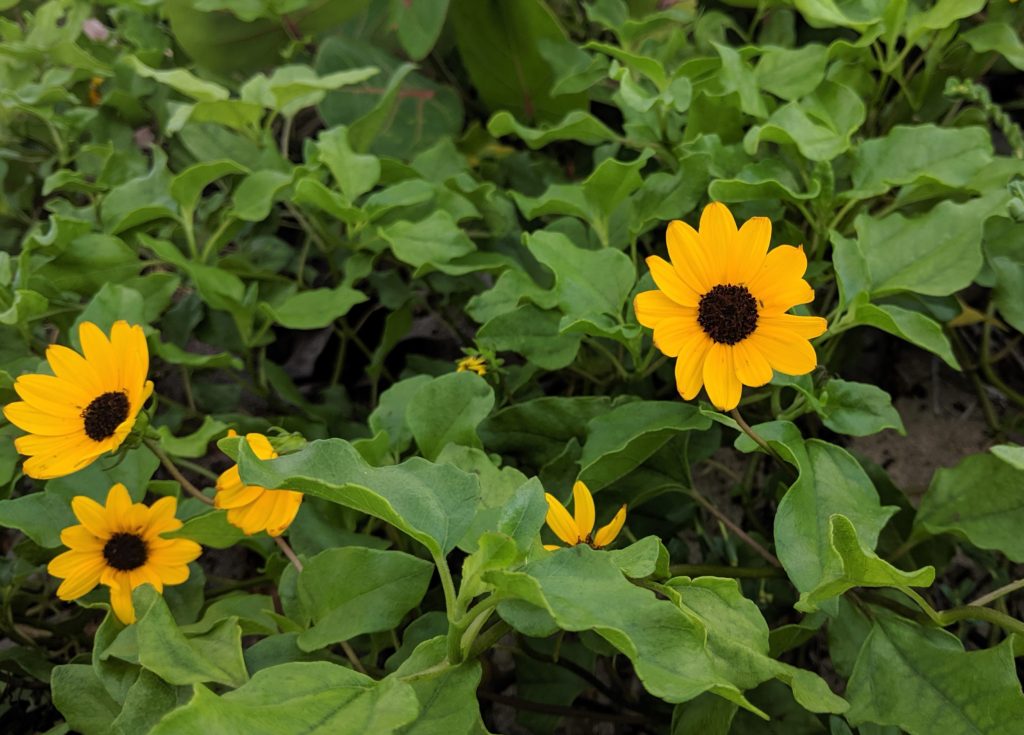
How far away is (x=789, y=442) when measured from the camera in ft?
2.50

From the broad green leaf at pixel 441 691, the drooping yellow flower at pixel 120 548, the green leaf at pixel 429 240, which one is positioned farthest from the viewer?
the green leaf at pixel 429 240

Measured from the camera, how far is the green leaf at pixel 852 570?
1.92 feet

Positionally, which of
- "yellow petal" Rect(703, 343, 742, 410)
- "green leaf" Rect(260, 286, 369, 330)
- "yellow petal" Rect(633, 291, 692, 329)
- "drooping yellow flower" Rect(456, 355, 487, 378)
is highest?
"yellow petal" Rect(633, 291, 692, 329)

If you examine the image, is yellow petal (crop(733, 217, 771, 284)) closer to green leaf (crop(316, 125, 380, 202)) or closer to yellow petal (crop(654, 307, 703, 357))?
yellow petal (crop(654, 307, 703, 357))

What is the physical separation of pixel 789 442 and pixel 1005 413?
2.30ft

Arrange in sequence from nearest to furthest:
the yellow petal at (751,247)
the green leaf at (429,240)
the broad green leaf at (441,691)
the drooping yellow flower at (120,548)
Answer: the broad green leaf at (441,691) < the yellow petal at (751,247) < the drooping yellow flower at (120,548) < the green leaf at (429,240)

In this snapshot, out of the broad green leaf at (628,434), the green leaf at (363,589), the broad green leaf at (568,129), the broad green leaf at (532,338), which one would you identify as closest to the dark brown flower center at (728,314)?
the broad green leaf at (628,434)

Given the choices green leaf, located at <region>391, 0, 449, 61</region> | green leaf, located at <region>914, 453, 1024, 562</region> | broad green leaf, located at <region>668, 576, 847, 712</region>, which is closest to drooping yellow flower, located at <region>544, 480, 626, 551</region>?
broad green leaf, located at <region>668, 576, 847, 712</region>

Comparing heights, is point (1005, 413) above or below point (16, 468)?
below

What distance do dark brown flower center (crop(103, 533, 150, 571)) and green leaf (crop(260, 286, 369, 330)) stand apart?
325 millimetres

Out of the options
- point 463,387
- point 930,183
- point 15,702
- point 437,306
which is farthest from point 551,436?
point 15,702

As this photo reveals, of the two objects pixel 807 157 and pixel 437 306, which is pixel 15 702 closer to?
pixel 437 306

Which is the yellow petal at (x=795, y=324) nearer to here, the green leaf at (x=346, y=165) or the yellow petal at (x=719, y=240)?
the yellow petal at (x=719, y=240)

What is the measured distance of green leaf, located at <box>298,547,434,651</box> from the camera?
2.31 feet
